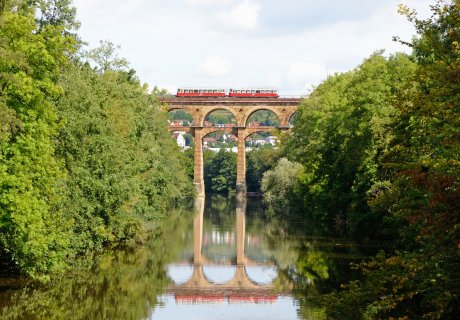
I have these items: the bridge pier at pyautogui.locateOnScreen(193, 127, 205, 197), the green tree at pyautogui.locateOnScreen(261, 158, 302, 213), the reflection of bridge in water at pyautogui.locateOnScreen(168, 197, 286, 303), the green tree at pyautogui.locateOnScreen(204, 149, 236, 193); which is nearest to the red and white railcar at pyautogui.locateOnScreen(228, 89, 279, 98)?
the bridge pier at pyautogui.locateOnScreen(193, 127, 205, 197)

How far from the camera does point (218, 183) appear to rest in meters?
124

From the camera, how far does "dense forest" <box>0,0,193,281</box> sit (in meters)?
23.2

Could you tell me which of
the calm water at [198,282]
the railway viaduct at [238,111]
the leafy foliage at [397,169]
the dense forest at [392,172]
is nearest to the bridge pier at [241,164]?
the railway viaduct at [238,111]

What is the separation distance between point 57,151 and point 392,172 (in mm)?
13107

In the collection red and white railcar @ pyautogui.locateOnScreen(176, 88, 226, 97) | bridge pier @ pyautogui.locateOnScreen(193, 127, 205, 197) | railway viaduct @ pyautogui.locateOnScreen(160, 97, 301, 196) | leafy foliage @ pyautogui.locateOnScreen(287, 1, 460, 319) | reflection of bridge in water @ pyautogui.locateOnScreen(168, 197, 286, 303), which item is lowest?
reflection of bridge in water @ pyautogui.locateOnScreen(168, 197, 286, 303)

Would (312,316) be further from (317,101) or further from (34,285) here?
(317,101)

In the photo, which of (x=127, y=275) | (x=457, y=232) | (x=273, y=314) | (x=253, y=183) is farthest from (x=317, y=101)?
(x=253, y=183)

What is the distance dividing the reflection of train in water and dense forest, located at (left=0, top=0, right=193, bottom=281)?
57.0m

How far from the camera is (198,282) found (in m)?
32.0

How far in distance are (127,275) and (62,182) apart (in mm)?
5870

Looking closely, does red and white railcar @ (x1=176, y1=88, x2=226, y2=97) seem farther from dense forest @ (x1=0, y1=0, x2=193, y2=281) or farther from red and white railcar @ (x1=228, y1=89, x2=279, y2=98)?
dense forest @ (x1=0, y1=0, x2=193, y2=281)

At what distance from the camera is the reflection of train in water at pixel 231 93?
328 feet

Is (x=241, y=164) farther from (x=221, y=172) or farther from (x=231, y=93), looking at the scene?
(x=221, y=172)

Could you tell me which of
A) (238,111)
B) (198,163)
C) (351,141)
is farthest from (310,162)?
(238,111)
